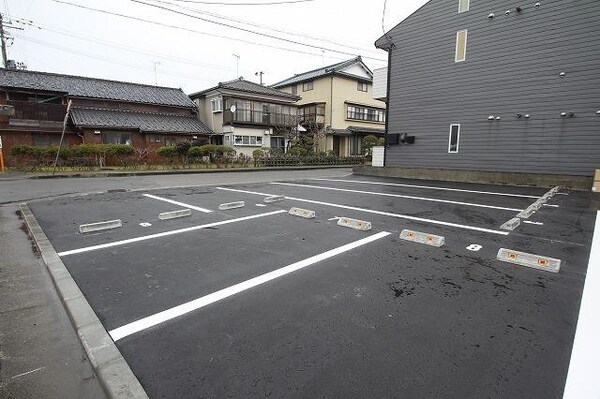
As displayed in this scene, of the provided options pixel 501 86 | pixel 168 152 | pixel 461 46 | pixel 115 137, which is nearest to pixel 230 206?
pixel 501 86

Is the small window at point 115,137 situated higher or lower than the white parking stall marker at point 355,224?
higher

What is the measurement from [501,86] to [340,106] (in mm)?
17893

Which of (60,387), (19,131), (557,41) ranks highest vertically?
(557,41)

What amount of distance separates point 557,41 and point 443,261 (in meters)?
10.6

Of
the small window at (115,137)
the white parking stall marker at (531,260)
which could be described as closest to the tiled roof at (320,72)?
the small window at (115,137)

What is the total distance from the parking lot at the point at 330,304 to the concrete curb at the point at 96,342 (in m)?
0.06

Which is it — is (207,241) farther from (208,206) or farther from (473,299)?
(473,299)

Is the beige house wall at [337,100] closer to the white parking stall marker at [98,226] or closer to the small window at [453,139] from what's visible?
the small window at [453,139]

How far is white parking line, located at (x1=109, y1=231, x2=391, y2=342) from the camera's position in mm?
2186

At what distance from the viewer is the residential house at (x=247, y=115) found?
23.5m

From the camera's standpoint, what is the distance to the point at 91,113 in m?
20.1

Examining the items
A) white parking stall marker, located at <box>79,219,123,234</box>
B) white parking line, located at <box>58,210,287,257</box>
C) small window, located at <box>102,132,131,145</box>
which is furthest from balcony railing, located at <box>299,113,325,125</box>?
white parking stall marker, located at <box>79,219,123,234</box>

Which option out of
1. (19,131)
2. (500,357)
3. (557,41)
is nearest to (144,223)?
(500,357)

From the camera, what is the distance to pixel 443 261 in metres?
3.47
